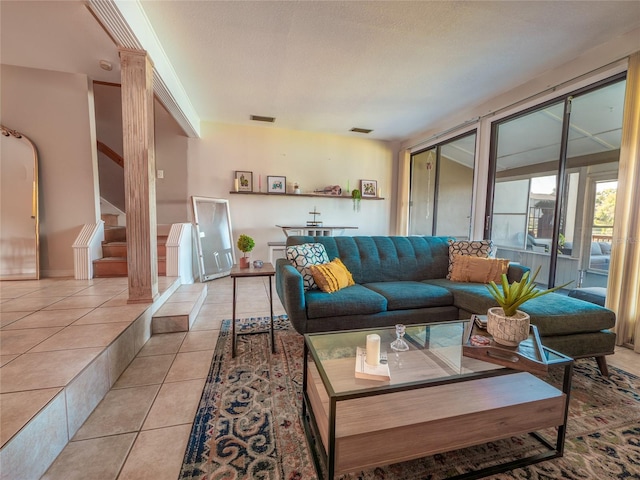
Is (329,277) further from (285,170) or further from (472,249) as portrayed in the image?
(285,170)

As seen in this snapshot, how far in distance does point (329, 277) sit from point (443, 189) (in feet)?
12.0

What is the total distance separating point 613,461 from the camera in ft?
3.96

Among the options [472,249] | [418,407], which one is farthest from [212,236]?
[418,407]

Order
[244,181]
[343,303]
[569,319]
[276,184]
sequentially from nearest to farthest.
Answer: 1. [569,319]
2. [343,303]
3. [244,181]
4. [276,184]

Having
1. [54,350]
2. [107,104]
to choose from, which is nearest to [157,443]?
[54,350]

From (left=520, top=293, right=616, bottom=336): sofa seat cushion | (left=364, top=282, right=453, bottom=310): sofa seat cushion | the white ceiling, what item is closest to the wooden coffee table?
(left=520, top=293, right=616, bottom=336): sofa seat cushion

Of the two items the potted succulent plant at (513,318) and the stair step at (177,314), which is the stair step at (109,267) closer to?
the stair step at (177,314)

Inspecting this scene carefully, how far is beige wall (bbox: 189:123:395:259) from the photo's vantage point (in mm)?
4926

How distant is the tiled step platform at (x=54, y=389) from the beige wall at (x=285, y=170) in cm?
317

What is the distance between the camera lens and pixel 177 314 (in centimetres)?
246

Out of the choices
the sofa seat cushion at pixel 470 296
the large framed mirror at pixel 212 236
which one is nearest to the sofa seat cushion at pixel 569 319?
the sofa seat cushion at pixel 470 296

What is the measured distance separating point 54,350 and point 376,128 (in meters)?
5.01

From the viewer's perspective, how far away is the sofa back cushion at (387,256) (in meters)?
2.77

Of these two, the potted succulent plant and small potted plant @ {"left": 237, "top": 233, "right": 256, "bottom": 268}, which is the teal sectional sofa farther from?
the potted succulent plant
